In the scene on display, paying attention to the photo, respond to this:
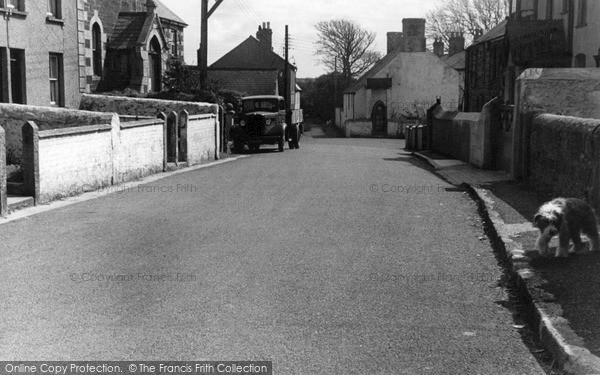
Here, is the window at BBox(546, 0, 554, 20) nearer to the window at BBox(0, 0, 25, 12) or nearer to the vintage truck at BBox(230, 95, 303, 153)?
the vintage truck at BBox(230, 95, 303, 153)

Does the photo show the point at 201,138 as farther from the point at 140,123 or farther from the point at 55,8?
the point at 55,8

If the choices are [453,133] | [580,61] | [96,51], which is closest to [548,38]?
[580,61]

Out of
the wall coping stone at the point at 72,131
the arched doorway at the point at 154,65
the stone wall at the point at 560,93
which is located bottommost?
the wall coping stone at the point at 72,131

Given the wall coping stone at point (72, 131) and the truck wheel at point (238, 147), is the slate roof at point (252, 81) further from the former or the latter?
the wall coping stone at point (72, 131)

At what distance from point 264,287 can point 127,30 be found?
2999 centimetres

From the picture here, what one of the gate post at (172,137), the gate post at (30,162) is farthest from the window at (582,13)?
the gate post at (30,162)

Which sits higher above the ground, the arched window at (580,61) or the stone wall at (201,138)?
the arched window at (580,61)

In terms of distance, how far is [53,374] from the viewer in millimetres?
5148

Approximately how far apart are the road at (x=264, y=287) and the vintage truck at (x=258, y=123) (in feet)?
61.0

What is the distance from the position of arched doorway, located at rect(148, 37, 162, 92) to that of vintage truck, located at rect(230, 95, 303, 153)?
6.12 m

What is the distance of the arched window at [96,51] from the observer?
33.2 metres

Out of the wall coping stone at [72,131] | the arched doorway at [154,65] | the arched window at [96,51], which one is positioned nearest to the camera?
the wall coping stone at [72,131]

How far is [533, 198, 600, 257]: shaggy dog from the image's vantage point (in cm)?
824

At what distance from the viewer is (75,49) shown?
91.0 feet
